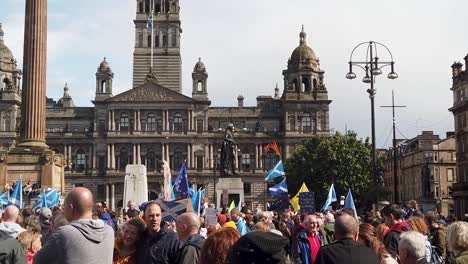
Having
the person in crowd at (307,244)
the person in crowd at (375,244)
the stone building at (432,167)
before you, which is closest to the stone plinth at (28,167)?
the person in crowd at (307,244)

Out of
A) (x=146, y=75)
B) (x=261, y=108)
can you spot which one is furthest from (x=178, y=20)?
(x=261, y=108)

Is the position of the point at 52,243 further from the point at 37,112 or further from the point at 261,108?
the point at 261,108

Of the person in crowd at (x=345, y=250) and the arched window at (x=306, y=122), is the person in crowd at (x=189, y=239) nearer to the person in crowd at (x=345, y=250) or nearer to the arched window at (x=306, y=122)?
the person in crowd at (x=345, y=250)

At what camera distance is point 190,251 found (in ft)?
23.4

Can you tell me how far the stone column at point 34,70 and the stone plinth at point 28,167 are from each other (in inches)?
19.7

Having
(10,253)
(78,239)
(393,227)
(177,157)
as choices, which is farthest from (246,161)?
(78,239)

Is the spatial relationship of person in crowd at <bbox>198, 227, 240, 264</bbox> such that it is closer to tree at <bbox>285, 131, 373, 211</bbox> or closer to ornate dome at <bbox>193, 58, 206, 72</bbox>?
tree at <bbox>285, 131, 373, 211</bbox>

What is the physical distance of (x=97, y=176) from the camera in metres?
88.9

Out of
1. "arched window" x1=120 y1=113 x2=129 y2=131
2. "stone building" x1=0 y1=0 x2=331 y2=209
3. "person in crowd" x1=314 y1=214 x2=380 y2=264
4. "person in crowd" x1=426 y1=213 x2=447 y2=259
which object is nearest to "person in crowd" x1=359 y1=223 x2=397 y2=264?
"person in crowd" x1=314 y1=214 x2=380 y2=264

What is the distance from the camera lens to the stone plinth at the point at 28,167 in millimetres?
28844

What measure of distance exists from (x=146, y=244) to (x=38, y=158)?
22.2 meters

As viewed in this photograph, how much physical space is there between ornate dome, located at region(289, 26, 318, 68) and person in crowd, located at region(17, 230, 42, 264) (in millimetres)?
83048

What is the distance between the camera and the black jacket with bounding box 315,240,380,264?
20.0 ft

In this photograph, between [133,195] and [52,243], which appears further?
[133,195]
